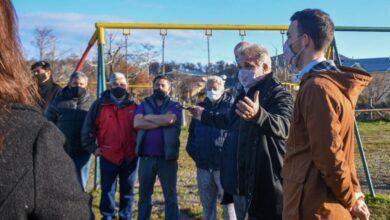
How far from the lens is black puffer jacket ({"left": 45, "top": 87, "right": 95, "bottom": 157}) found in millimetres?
5801

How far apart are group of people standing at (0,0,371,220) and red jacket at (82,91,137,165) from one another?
0.04 ft

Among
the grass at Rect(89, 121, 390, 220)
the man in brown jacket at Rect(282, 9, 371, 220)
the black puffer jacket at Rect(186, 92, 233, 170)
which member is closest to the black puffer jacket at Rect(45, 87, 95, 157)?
the grass at Rect(89, 121, 390, 220)

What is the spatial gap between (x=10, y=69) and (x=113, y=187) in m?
4.55

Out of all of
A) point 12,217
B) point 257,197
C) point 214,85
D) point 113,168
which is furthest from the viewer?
point 113,168

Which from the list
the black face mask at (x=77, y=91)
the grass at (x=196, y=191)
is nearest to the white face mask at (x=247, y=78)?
the grass at (x=196, y=191)

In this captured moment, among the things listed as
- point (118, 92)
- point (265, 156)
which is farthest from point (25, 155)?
point (118, 92)

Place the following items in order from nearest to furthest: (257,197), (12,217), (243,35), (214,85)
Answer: (12,217) < (257,197) < (214,85) < (243,35)

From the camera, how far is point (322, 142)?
2426 millimetres

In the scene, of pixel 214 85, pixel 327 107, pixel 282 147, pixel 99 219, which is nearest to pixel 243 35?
pixel 214 85

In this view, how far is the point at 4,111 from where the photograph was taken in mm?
1229

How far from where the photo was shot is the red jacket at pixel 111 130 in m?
5.56

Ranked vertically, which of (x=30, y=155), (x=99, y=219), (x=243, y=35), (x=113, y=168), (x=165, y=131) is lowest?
(x=99, y=219)

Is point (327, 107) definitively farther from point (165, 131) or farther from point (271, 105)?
point (165, 131)

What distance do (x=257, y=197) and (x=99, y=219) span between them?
3.02 metres
